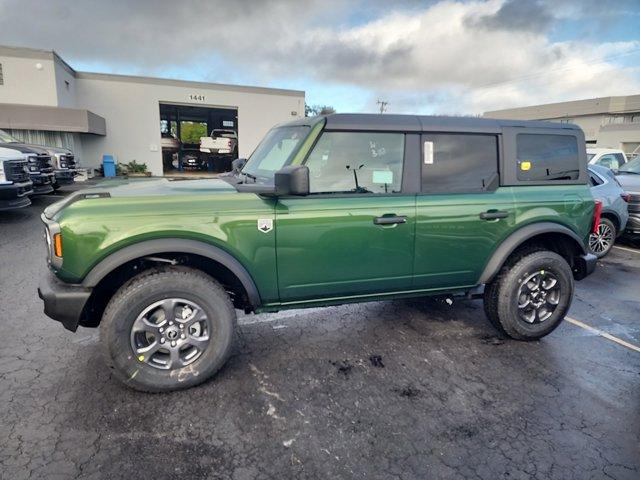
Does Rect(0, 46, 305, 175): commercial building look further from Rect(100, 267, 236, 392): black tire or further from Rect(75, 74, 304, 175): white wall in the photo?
Rect(100, 267, 236, 392): black tire

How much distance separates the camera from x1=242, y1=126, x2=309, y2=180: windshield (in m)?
3.34

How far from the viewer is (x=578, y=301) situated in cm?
507

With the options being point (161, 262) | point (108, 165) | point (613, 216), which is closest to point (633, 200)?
point (613, 216)

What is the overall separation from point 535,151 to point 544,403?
2218 millimetres

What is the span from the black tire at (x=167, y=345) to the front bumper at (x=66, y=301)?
165mm

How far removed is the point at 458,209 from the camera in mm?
3430

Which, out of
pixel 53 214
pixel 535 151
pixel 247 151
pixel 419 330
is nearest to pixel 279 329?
pixel 419 330

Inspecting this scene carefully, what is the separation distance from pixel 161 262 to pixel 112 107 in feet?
69.8

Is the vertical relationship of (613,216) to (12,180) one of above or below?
below

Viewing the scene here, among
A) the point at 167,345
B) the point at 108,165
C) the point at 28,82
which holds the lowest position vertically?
the point at 167,345

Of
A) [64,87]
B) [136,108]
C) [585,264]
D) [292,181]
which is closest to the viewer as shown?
[292,181]

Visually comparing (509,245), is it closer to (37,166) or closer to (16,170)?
(16,170)

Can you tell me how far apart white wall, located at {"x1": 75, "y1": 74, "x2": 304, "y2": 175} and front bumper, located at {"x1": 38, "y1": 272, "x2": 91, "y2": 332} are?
60.3 feet

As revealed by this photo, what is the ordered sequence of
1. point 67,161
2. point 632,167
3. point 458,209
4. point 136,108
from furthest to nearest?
point 136,108
point 67,161
point 632,167
point 458,209
